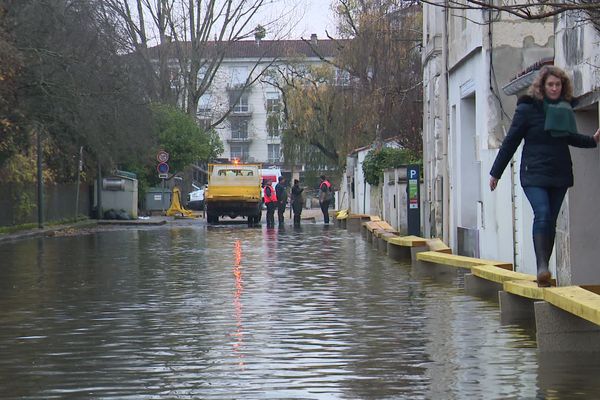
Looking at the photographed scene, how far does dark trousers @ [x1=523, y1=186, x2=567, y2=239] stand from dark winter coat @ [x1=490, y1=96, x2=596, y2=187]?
85 mm

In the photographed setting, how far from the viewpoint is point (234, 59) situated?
4916 inches

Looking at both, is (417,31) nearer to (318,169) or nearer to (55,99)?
(55,99)

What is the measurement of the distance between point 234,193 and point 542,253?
40.9 m

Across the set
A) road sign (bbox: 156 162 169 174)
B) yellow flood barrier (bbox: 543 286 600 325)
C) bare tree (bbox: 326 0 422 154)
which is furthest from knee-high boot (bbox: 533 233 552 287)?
road sign (bbox: 156 162 169 174)

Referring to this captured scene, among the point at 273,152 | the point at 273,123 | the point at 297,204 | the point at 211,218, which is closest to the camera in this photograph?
the point at 297,204

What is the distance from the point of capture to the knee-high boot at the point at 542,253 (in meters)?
10.7

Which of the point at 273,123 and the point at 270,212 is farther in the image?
the point at 273,123

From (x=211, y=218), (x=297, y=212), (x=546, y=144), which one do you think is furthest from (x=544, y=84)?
(x=211, y=218)

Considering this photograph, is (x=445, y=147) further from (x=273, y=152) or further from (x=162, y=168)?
(x=273, y=152)

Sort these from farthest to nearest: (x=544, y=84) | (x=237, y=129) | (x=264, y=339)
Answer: (x=237, y=129) < (x=264, y=339) < (x=544, y=84)

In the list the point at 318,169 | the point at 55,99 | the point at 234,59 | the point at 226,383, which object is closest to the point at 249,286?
the point at 226,383

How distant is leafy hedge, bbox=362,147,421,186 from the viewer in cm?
4006

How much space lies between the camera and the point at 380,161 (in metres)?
41.1

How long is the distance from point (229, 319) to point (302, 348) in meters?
2.55
